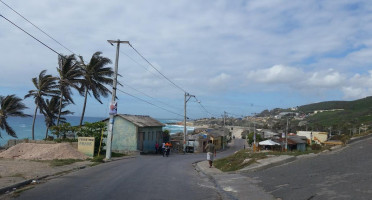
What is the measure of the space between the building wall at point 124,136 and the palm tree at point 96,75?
13.1 ft

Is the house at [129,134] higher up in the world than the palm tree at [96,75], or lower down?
lower down

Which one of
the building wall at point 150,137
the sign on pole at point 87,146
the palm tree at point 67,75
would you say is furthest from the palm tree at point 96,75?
the sign on pole at point 87,146

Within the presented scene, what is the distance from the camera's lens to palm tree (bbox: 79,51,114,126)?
4034cm

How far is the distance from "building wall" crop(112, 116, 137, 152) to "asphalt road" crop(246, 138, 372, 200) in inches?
1058

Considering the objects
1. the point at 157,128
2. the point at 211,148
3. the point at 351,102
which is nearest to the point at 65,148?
the point at 211,148

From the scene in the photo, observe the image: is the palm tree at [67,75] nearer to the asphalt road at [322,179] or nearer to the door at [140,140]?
the door at [140,140]

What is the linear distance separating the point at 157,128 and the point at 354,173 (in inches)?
1493

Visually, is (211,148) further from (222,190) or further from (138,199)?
(138,199)

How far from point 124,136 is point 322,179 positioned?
32.2 metres

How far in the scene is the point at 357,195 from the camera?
26.5 feet

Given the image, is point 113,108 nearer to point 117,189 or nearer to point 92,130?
point 92,130

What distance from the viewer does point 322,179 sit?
10.7 metres

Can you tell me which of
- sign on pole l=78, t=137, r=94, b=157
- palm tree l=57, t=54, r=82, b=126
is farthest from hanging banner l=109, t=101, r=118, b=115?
palm tree l=57, t=54, r=82, b=126

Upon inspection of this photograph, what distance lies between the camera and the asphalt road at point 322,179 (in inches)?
344
